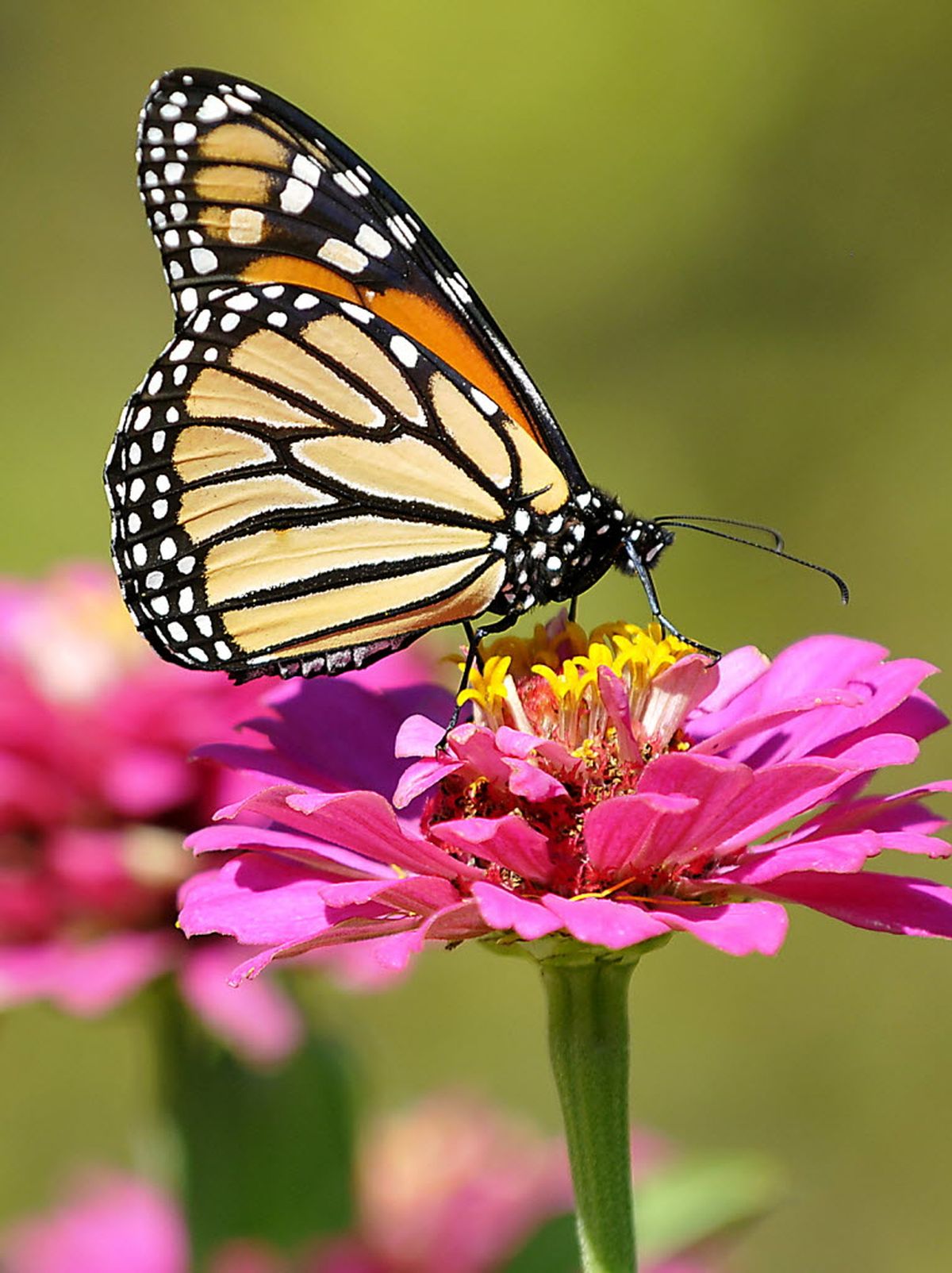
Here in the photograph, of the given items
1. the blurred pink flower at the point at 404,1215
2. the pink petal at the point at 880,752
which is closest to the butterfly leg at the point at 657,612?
the pink petal at the point at 880,752

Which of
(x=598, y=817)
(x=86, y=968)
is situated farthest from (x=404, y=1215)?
(x=598, y=817)

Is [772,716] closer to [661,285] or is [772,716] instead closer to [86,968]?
[86,968]

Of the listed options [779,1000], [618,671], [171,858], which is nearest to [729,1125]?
[779,1000]

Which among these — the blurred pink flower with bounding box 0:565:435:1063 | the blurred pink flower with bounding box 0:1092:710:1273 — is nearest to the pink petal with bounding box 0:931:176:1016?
the blurred pink flower with bounding box 0:565:435:1063

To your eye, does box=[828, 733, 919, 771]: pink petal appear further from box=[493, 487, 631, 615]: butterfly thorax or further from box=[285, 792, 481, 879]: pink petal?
box=[493, 487, 631, 615]: butterfly thorax

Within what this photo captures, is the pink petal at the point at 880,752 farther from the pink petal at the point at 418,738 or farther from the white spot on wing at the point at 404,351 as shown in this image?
the white spot on wing at the point at 404,351

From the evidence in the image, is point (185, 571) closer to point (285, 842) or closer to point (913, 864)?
point (285, 842)
